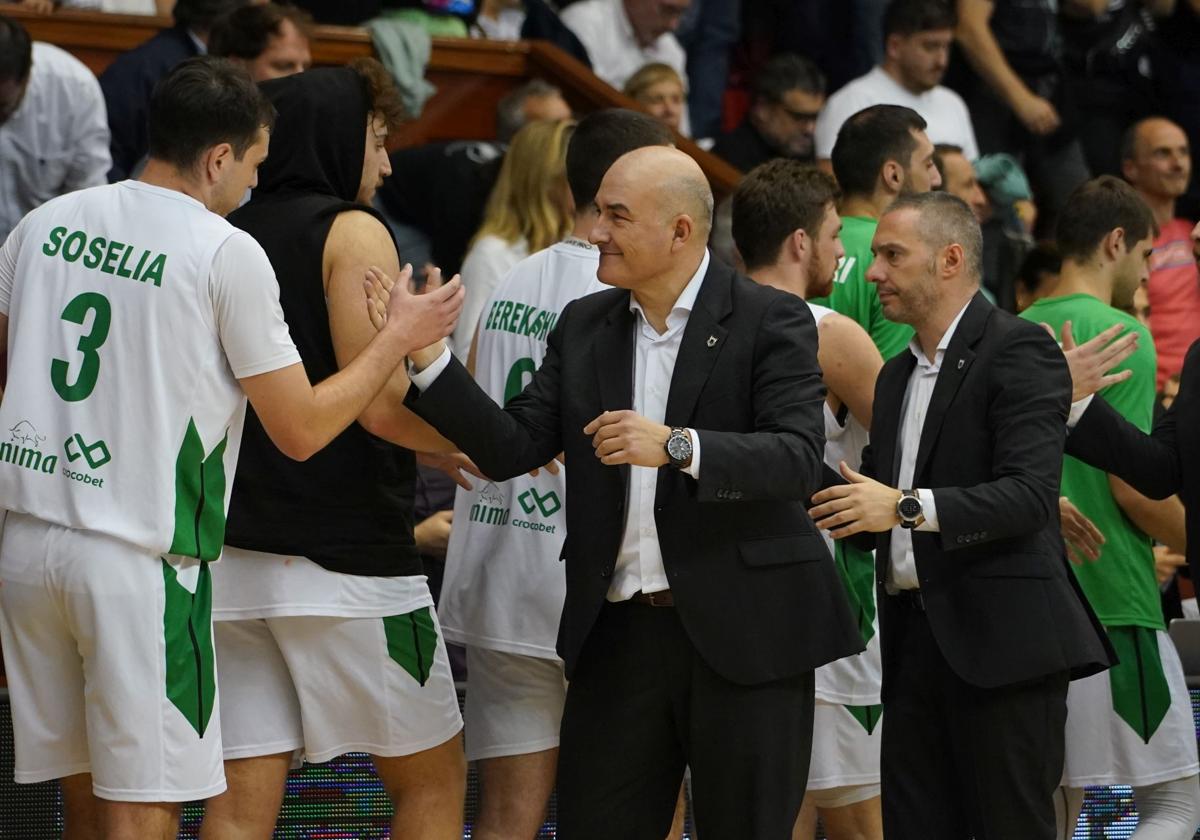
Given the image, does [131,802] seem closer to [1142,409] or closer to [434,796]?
[434,796]

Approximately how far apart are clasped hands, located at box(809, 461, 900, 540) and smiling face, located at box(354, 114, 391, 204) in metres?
1.29

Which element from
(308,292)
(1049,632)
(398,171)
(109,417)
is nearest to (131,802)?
(109,417)

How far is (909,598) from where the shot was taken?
4098mm

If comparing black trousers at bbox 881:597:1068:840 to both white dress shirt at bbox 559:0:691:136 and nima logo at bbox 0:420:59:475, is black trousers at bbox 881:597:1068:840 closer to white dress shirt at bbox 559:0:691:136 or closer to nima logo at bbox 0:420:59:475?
nima logo at bbox 0:420:59:475

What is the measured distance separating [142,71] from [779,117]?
3149 millimetres

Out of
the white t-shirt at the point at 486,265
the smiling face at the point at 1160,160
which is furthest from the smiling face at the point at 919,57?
the white t-shirt at the point at 486,265

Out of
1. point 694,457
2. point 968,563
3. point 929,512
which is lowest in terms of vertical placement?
point 968,563

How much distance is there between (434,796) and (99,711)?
86 cm

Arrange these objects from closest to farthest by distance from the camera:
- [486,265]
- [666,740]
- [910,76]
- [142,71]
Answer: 1. [666,740]
2. [486,265]
3. [142,71]
4. [910,76]

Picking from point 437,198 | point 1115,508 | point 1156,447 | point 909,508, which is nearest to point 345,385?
point 909,508

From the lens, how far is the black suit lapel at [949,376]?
3.99 meters

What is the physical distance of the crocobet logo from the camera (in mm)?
4359

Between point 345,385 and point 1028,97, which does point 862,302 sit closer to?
point 345,385

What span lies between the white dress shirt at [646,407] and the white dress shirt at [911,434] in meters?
0.69
